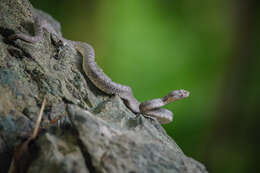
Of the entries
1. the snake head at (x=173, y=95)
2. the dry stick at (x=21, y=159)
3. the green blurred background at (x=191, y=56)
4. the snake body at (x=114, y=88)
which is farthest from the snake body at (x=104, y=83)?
the green blurred background at (x=191, y=56)

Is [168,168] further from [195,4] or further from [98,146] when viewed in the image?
[195,4]

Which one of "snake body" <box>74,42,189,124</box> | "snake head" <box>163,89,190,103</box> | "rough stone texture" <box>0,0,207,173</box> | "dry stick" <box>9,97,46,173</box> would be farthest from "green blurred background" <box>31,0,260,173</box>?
"dry stick" <box>9,97,46,173</box>

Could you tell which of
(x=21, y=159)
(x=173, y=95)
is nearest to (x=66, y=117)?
(x=21, y=159)

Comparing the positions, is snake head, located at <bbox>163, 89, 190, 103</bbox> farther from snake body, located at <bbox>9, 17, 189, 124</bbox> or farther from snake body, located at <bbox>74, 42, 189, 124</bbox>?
snake body, located at <bbox>9, 17, 189, 124</bbox>

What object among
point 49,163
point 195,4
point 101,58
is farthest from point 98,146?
point 195,4

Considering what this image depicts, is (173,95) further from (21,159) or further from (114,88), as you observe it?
(21,159)

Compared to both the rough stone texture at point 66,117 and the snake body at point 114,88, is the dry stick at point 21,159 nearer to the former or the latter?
the rough stone texture at point 66,117
